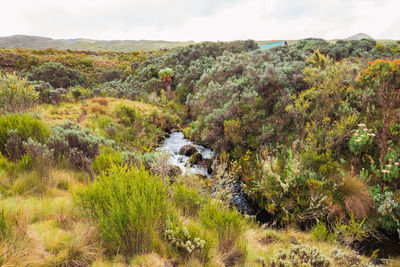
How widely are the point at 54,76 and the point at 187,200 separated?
20.5 meters

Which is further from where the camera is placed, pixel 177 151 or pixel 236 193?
pixel 177 151

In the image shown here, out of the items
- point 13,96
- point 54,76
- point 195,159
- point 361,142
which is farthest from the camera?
point 54,76

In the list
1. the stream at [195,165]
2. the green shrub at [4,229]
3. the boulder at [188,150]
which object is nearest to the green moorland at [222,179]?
the green shrub at [4,229]

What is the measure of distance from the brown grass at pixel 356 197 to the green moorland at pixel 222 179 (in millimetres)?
29

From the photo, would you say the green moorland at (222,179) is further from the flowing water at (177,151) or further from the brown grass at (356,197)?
the flowing water at (177,151)

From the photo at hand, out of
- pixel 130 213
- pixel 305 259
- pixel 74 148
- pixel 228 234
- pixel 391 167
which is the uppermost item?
pixel 130 213

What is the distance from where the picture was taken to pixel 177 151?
9891 mm

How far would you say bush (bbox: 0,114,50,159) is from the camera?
3883mm

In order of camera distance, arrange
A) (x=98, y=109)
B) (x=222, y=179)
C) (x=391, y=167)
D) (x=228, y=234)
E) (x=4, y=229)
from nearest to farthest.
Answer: (x=4, y=229) < (x=228, y=234) < (x=222, y=179) < (x=391, y=167) < (x=98, y=109)

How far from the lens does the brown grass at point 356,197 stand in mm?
4747

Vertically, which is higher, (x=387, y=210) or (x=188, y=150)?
(x=387, y=210)

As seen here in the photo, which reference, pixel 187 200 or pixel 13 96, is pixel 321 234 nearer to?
pixel 187 200

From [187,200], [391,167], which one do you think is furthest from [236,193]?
[391,167]

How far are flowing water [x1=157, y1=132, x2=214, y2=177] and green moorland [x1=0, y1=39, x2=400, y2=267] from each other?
0.55m
